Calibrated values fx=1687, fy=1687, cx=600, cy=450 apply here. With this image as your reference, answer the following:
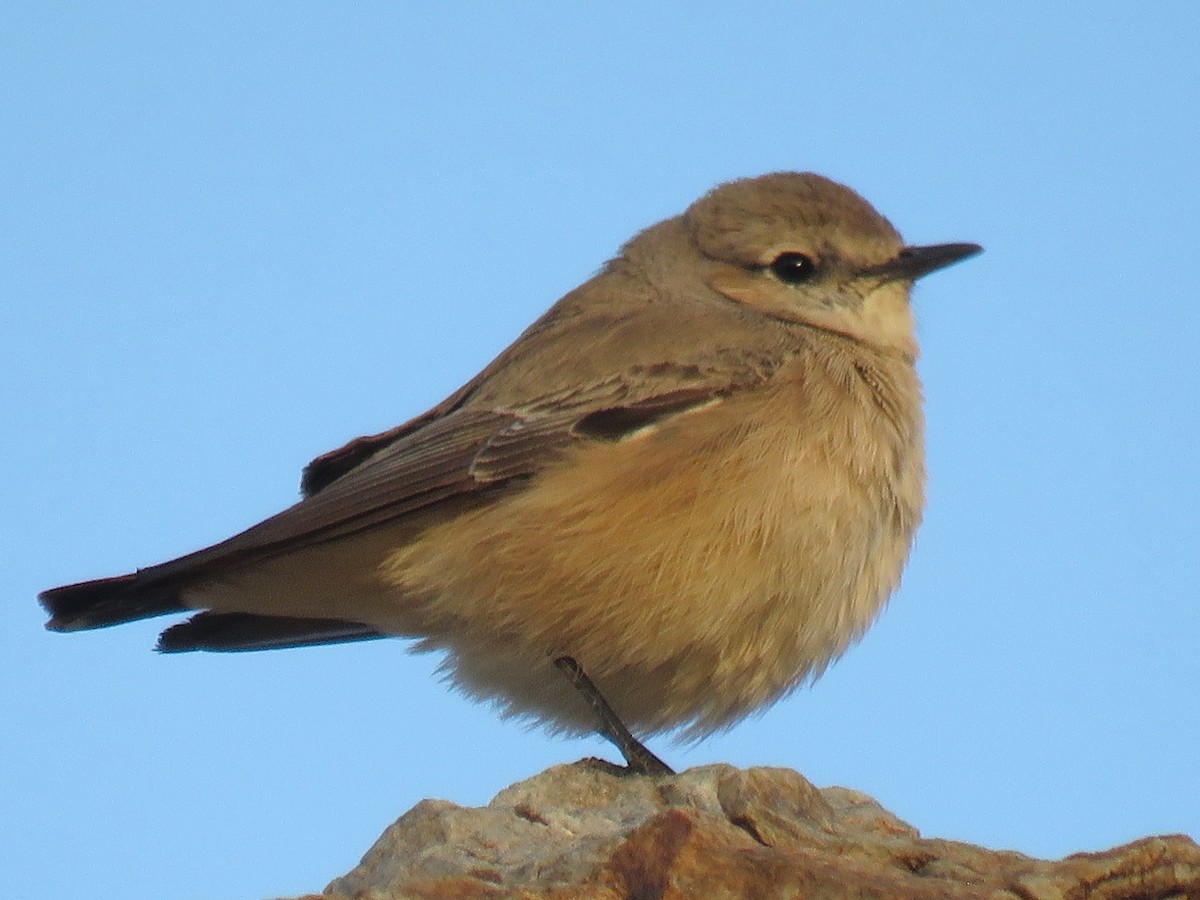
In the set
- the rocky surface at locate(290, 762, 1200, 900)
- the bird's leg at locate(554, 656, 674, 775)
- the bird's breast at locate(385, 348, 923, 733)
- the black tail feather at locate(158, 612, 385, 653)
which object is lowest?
the rocky surface at locate(290, 762, 1200, 900)

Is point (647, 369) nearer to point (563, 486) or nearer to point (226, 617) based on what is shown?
point (563, 486)

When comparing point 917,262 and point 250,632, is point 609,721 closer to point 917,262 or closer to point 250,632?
point 250,632

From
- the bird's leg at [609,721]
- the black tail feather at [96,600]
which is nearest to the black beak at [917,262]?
the bird's leg at [609,721]

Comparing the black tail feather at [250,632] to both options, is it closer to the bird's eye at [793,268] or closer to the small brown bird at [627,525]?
the small brown bird at [627,525]

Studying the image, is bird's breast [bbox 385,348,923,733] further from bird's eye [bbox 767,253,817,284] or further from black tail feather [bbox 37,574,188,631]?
black tail feather [bbox 37,574,188,631]

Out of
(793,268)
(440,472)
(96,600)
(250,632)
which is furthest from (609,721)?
→ (793,268)

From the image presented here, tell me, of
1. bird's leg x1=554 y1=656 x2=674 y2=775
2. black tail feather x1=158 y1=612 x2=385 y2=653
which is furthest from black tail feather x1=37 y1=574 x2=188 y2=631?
bird's leg x1=554 y1=656 x2=674 y2=775

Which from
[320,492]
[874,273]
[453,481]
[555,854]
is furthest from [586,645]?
[874,273]
